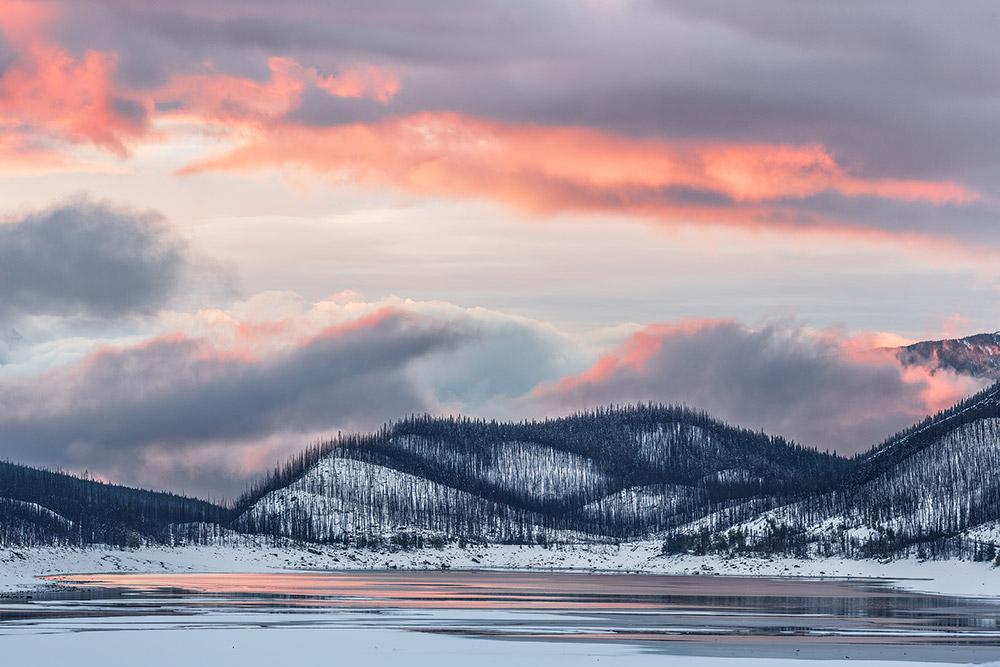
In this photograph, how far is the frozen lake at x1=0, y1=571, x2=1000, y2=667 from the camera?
296 feet

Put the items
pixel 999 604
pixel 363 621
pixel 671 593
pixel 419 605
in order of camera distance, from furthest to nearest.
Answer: pixel 671 593
pixel 999 604
pixel 419 605
pixel 363 621

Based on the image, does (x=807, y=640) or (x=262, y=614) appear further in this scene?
(x=262, y=614)

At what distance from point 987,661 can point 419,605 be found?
7114 centimetres

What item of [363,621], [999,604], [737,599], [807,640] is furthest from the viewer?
[737,599]

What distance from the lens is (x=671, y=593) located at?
198 meters

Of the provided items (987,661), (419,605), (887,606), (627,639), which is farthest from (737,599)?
(987,661)

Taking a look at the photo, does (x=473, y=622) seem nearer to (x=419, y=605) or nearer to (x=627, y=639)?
(x=627, y=639)

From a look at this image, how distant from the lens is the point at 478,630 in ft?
361

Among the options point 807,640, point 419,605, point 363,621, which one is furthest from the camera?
point 419,605

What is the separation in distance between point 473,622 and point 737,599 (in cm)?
6302

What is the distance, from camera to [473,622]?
4702 inches

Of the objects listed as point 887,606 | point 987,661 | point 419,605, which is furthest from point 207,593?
point 987,661

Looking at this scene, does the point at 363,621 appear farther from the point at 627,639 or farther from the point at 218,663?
the point at 218,663

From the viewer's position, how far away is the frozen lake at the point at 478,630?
296ft
